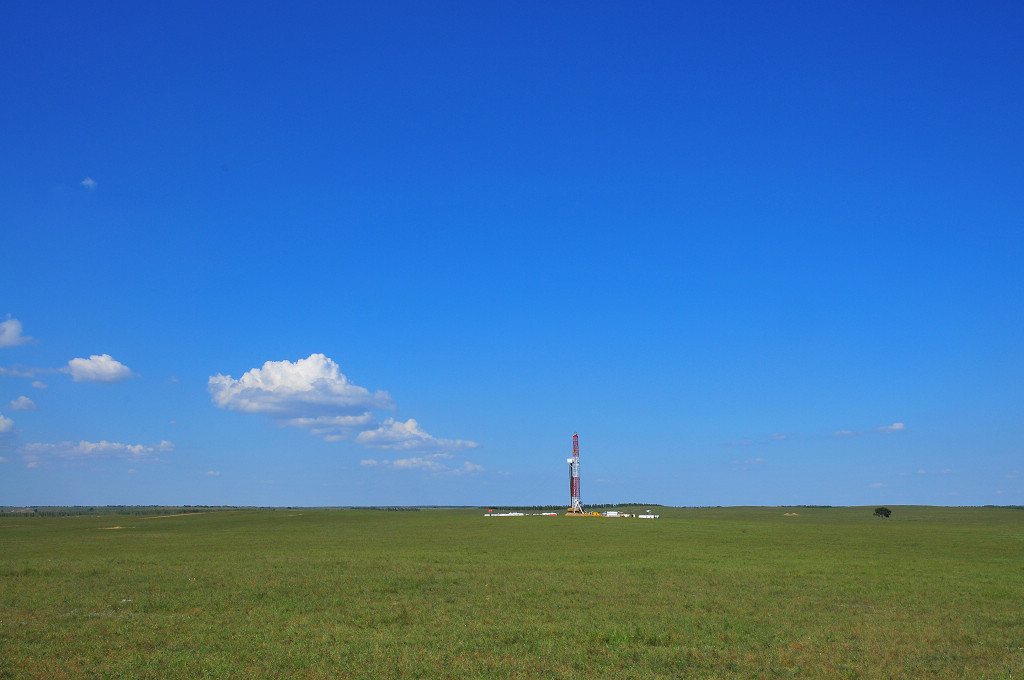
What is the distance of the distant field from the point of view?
1590 cm

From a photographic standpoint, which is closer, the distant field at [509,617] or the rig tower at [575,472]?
the distant field at [509,617]

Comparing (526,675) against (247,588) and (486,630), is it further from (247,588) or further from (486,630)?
(247,588)

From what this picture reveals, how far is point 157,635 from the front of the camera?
1875 cm

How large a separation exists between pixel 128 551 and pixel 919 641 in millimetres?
45763

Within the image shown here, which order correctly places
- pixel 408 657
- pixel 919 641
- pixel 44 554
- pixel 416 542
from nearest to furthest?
pixel 408 657 → pixel 919 641 → pixel 44 554 → pixel 416 542

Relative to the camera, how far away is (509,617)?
21.2m

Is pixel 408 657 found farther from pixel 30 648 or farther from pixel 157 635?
pixel 30 648

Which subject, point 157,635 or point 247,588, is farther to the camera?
point 247,588

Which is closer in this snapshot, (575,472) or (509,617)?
(509,617)

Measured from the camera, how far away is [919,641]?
18188 mm

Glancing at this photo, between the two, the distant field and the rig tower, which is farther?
the rig tower

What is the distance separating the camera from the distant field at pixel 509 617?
52.2ft

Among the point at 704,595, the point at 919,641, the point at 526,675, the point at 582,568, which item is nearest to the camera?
the point at 526,675

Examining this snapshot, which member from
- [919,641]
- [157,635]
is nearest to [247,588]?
[157,635]
